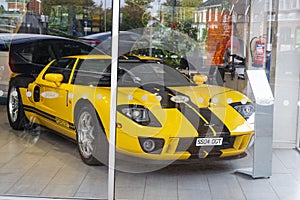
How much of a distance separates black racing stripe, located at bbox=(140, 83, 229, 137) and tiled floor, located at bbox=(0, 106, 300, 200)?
0.32 meters

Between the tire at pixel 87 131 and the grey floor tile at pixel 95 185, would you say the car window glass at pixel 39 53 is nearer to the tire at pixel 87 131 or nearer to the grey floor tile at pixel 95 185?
the tire at pixel 87 131

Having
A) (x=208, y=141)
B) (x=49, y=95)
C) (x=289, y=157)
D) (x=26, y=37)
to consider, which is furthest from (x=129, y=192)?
(x=26, y=37)

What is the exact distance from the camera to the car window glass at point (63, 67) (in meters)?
4.73

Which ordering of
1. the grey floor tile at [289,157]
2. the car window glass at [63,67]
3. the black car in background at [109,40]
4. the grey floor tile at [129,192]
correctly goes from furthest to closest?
1. the car window glass at [63,67]
2. the grey floor tile at [289,157]
3. the black car in background at [109,40]
4. the grey floor tile at [129,192]

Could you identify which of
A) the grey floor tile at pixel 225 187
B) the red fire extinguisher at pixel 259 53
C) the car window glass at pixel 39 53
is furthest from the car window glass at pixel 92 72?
the red fire extinguisher at pixel 259 53

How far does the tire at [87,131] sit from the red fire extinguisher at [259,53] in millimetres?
1838

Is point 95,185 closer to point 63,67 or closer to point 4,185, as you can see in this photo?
point 4,185

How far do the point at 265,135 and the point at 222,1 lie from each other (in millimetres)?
1964

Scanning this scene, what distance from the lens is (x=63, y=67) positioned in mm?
4855

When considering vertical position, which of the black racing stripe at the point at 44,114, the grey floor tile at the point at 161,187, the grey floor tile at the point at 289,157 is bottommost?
the grey floor tile at the point at 161,187

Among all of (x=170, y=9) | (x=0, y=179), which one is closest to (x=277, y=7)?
(x=170, y=9)

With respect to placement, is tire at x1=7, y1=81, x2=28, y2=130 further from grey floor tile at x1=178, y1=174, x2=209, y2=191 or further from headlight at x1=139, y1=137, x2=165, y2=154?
grey floor tile at x1=178, y1=174, x2=209, y2=191

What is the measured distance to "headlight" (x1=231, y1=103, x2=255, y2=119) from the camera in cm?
432

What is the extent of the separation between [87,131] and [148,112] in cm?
62
